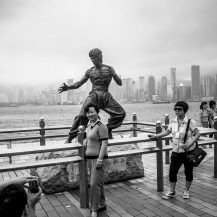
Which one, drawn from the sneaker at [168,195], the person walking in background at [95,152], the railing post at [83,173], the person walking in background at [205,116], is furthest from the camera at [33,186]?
the person walking in background at [205,116]

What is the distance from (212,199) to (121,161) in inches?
83.0

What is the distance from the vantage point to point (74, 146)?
4500 mm

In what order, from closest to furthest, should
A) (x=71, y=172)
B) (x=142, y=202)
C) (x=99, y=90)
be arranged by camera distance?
(x=142, y=202) → (x=71, y=172) → (x=99, y=90)

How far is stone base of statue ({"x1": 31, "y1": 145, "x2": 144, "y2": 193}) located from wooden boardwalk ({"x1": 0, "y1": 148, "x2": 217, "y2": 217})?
148mm

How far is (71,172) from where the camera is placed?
19.0 feet

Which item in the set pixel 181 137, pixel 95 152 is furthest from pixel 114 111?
pixel 95 152

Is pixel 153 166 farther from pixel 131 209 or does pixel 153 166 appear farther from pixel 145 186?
pixel 131 209

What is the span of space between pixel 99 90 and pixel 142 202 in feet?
8.75

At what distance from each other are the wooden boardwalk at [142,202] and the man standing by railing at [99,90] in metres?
1.49

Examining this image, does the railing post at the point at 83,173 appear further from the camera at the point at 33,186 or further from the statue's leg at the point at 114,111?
the camera at the point at 33,186

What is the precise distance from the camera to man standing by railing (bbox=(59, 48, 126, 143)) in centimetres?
631

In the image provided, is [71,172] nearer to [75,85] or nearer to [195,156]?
[75,85]

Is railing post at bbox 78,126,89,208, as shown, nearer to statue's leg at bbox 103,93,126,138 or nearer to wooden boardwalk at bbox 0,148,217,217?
wooden boardwalk at bbox 0,148,217,217

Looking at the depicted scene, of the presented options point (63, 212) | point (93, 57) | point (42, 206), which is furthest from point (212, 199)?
point (93, 57)
